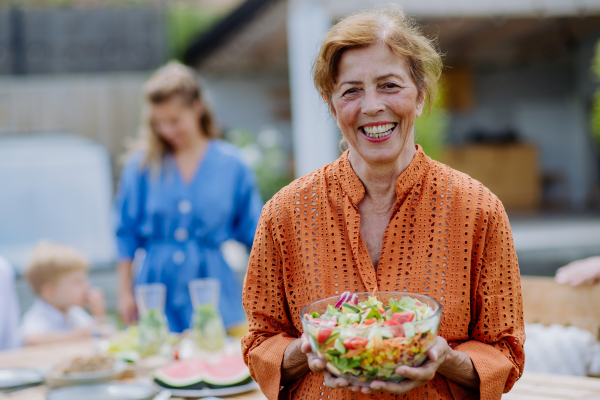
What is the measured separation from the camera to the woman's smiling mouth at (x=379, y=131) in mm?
1320

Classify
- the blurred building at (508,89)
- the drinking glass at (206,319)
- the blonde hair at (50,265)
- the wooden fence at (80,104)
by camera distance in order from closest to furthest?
the drinking glass at (206,319), the blonde hair at (50,265), the wooden fence at (80,104), the blurred building at (508,89)

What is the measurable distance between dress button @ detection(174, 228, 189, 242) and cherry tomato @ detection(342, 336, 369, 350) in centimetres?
199

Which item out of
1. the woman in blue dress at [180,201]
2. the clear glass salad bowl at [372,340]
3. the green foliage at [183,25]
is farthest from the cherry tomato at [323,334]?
the green foliage at [183,25]

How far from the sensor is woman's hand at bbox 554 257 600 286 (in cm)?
222

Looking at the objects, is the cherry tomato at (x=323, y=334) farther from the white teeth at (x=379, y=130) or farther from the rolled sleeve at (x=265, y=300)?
the white teeth at (x=379, y=130)

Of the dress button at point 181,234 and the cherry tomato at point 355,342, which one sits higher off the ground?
the cherry tomato at point 355,342

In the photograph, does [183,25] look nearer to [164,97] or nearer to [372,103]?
[164,97]

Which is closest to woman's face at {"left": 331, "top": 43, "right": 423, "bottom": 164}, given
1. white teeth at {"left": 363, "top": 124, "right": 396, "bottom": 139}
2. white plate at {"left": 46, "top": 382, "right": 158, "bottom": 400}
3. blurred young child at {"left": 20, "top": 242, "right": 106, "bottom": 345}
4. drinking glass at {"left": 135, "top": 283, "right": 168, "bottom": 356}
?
white teeth at {"left": 363, "top": 124, "right": 396, "bottom": 139}

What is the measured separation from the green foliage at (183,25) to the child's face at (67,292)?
9.26m

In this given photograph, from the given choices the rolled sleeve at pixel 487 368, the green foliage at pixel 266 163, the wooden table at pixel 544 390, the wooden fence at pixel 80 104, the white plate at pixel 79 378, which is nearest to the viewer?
the rolled sleeve at pixel 487 368

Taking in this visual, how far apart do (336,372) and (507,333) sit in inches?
17.1

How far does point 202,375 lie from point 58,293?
149 cm

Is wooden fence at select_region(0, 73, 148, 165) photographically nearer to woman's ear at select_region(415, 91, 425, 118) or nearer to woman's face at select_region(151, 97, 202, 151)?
woman's face at select_region(151, 97, 202, 151)

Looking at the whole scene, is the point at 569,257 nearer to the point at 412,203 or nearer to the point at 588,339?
the point at 588,339
